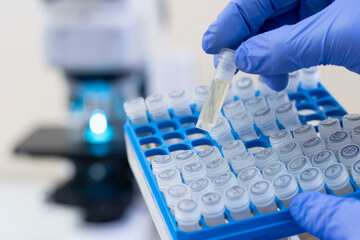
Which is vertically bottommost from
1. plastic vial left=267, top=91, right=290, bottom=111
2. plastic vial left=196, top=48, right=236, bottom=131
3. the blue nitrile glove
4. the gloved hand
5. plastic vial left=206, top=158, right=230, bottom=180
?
the blue nitrile glove

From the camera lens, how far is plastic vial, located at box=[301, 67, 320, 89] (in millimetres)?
928

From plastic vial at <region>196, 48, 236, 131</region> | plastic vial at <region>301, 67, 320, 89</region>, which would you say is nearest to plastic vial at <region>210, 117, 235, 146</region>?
plastic vial at <region>196, 48, 236, 131</region>

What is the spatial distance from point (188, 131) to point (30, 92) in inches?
84.0

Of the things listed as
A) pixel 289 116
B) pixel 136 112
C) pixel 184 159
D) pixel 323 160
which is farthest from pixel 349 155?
pixel 136 112

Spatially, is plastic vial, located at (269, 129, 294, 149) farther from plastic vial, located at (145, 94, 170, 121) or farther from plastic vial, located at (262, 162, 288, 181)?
plastic vial, located at (145, 94, 170, 121)

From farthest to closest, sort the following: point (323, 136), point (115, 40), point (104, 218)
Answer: point (104, 218) → point (115, 40) → point (323, 136)

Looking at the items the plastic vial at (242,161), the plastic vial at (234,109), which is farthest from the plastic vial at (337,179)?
the plastic vial at (234,109)

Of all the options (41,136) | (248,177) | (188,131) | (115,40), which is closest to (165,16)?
(115,40)

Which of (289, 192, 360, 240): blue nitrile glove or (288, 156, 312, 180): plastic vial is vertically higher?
(288, 156, 312, 180): plastic vial

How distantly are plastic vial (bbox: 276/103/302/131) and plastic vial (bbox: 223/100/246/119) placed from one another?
66 mm

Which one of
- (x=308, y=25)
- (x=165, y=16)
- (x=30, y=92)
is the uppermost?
(x=308, y=25)

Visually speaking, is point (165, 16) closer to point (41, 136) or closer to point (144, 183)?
point (41, 136)

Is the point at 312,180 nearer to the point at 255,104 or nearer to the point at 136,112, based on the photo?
the point at 255,104

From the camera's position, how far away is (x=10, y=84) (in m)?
2.78
